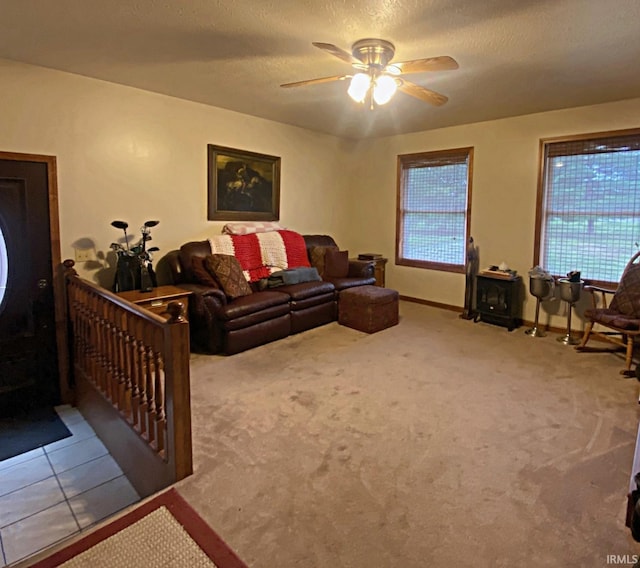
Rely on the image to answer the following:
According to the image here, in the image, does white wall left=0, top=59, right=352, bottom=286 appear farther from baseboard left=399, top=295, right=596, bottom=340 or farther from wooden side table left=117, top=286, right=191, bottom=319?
baseboard left=399, top=295, right=596, bottom=340

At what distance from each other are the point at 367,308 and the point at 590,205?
2.55 m

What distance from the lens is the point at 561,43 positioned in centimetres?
262

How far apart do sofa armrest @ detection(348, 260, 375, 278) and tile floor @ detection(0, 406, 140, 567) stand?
11.2 ft

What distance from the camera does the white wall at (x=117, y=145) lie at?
125 inches

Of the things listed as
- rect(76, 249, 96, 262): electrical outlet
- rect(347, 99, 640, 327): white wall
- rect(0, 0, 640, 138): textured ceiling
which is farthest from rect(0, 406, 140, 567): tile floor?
rect(347, 99, 640, 327): white wall

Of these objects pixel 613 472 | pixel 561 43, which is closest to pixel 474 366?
pixel 613 472

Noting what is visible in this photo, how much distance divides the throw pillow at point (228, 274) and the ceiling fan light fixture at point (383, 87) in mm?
→ 2077

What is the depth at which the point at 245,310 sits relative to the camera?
3844 millimetres

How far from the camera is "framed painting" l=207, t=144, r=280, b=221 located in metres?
4.60

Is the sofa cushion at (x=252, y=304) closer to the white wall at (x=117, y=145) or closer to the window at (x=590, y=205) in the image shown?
the white wall at (x=117, y=145)

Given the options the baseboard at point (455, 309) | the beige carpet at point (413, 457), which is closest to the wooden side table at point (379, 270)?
the baseboard at point (455, 309)

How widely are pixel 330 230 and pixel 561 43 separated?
12.8 ft

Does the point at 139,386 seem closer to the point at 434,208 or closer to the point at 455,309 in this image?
the point at 455,309

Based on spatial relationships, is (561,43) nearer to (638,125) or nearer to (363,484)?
(638,125)
